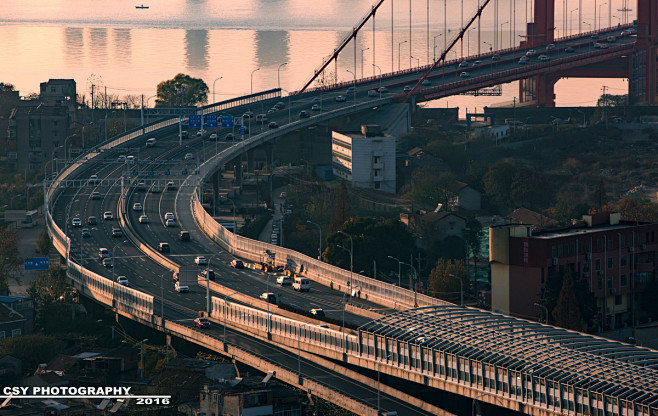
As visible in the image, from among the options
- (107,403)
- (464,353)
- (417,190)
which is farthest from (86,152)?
(464,353)

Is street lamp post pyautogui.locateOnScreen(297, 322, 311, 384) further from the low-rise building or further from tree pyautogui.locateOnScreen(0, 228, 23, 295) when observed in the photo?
tree pyautogui.locateOnScreen(0, 228, 23, 295)

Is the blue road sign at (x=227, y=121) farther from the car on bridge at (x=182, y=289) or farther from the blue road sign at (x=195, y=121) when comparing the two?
the car on bridge at (x=182, y=289)

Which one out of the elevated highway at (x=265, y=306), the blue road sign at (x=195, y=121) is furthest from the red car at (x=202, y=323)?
the blue road sign at (x=195, y=121)

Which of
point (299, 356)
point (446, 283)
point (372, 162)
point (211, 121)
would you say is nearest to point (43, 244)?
point (446, 283)

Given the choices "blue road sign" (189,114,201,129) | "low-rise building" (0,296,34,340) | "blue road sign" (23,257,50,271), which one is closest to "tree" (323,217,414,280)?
"blue road sign" (23,257,50,271)

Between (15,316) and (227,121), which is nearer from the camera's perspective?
(15,316)

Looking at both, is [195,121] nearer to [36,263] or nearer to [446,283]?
[36,263]
